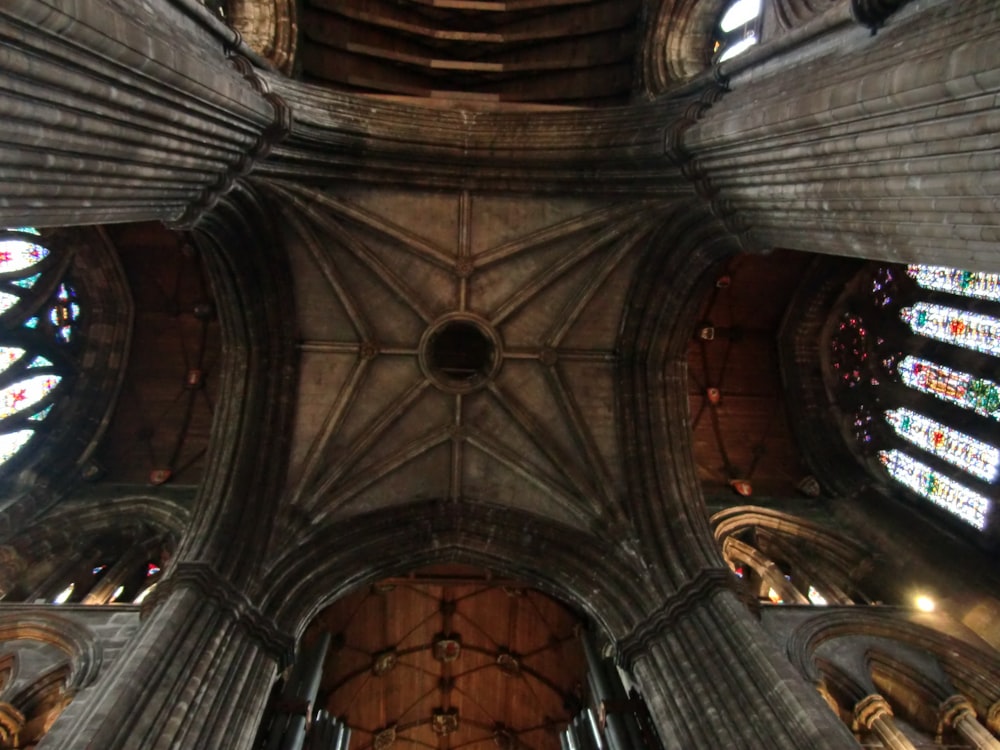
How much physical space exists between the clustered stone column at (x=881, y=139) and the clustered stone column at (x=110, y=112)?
5.90 metres

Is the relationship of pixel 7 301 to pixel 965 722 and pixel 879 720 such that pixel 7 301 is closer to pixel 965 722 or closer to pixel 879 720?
pixel 879 720

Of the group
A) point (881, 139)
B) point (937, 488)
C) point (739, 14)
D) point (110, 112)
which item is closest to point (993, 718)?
point (937, 488)

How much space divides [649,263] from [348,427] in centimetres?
625

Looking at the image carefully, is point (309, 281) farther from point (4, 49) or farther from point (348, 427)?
point (4, 49)

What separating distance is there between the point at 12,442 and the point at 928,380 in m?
15.6

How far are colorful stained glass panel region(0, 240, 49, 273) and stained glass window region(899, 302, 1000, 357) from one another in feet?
51.9

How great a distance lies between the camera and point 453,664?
16531 millimetres

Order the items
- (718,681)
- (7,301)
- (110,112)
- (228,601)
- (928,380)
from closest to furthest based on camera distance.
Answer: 1. (110,112)
2. (718,681)
3. (228,601)
4. (928,380)
5. (7,301)

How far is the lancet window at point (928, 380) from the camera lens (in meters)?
10.8

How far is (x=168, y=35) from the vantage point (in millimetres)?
6922

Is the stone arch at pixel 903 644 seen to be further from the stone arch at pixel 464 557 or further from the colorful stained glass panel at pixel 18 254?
the colorful stained glass panel at pixel 18 254

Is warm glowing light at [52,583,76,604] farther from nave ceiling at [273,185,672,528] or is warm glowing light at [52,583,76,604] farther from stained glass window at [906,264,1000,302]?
stained glass window at [906,264,1000,302]

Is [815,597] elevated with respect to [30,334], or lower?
lower

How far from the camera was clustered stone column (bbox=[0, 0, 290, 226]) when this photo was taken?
5148 millimetres
